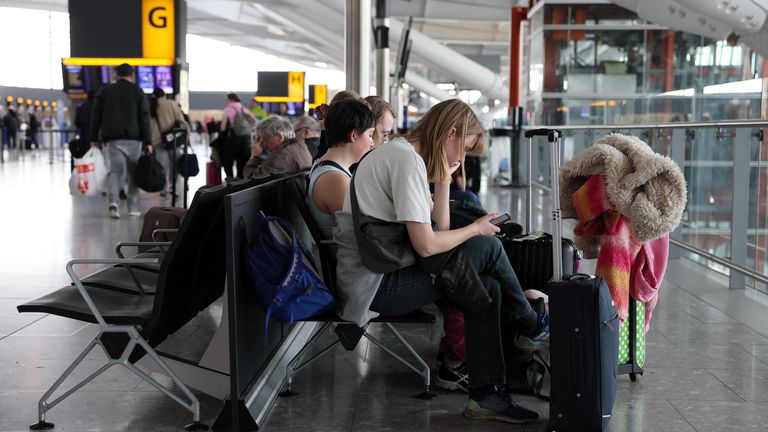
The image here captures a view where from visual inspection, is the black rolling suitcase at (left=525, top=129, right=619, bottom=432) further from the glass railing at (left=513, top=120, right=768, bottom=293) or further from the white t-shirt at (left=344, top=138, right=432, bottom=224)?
the glass railing at (left=513, top=120, right=768, bottom=293)

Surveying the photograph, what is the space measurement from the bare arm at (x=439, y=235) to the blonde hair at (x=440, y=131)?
0.85 feet

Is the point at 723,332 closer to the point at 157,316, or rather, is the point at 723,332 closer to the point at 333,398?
the point at 333,398

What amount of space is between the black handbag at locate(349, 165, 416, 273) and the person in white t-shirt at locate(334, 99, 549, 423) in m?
0.03

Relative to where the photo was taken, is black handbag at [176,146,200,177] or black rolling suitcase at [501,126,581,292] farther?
black handbag at [176,146,200,177]

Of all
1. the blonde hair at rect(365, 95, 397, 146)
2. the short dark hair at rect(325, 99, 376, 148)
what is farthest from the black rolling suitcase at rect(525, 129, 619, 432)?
the blonde hair at rect(365, 95, 397, 146)

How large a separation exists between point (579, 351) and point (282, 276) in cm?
105

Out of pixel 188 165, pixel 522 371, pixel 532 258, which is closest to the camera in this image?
pixel 522 371

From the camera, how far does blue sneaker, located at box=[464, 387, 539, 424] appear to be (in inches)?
132

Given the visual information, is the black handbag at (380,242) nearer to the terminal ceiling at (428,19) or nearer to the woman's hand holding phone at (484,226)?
the woman's hand holding phone at (484,226)

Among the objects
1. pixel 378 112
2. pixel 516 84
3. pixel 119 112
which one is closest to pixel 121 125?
pixel 119 112

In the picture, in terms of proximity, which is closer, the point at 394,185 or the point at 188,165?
the point at 394,185

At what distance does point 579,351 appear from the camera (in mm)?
3150

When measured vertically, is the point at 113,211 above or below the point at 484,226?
below

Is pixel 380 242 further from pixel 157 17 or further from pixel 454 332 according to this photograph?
pixel 157 17
